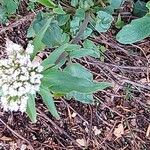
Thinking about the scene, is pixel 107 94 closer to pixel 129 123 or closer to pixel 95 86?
pixel 129 123

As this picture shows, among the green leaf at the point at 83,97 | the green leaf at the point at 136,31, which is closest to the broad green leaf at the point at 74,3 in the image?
the green leaf at the point at 136,31

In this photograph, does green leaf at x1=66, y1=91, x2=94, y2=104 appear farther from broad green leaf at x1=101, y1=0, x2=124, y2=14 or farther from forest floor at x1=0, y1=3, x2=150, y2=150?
broad green leaf at x1=101, y1=0, x2=124, y2=14

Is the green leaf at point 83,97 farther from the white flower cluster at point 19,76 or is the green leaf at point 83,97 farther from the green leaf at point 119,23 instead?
the white flower cluster at point 19,76

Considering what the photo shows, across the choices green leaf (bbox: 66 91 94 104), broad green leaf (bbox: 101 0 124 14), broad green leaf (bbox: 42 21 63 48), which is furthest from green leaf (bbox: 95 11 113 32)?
green leaf (bbox: 66 91 94 104)

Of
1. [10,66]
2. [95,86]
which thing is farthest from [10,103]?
[95,86]

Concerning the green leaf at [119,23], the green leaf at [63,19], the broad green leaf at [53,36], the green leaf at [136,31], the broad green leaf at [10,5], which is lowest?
the green leaf at [119,23]

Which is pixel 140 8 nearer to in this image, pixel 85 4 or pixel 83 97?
pixel 85 4
